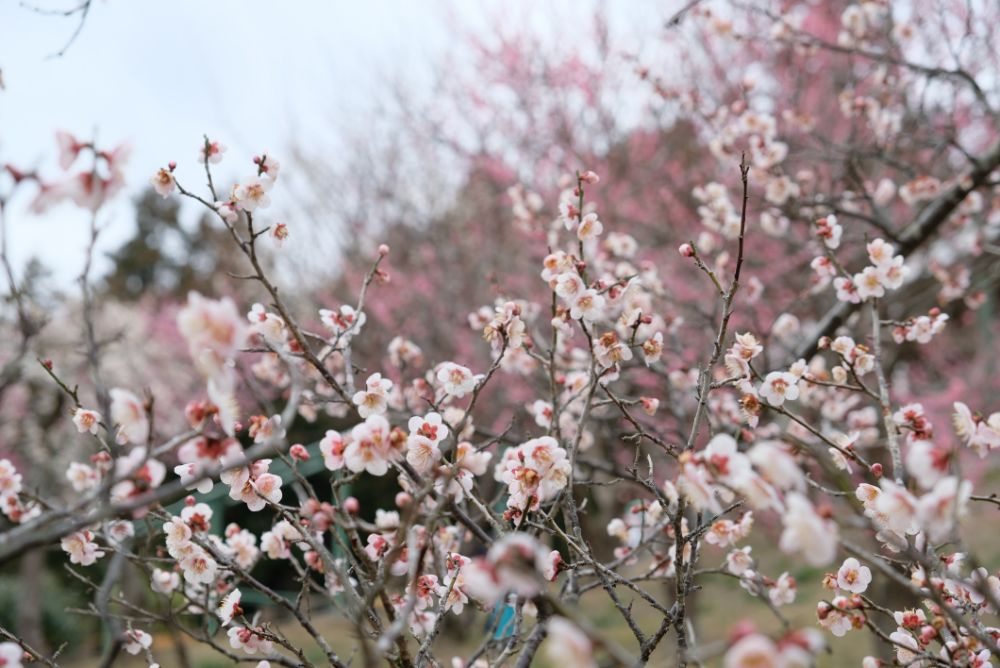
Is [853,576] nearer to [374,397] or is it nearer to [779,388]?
[779,388]

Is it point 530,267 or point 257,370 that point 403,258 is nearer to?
point 530,267

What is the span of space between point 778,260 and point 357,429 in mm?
6150

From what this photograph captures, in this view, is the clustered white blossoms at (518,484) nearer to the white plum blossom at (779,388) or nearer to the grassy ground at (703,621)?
the white plum blossom at (779,388)

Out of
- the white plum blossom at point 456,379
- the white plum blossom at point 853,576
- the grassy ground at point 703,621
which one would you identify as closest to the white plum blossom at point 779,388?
the white plum blossom at point 853,576

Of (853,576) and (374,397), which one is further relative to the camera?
(374,397)

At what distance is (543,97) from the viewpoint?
8.34 m

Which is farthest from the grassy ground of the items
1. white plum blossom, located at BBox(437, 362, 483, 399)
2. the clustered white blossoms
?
white plum blossom, located at BBox(437, 362, 483, 399)

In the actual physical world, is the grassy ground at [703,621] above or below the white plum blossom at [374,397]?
above

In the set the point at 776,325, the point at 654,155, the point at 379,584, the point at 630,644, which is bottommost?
the point at 379,584

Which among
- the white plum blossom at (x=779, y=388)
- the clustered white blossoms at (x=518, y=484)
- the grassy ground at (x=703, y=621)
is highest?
the grassy ground at (x=703, y=621)

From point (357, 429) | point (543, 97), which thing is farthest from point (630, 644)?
point (543, 97)

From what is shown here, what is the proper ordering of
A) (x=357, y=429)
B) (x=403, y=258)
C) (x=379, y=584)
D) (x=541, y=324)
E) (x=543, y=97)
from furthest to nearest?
1. (x=403, y=258)
2. (x=543, y=97)
3. (x=541, y=324)
4. (x=357, y=429)
5. (x=379, y=584)

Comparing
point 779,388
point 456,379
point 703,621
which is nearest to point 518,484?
point 456,379

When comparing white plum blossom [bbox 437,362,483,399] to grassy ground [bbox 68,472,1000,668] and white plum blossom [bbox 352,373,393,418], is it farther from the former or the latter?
grassy ground [bbox 68,472,1000,668]
